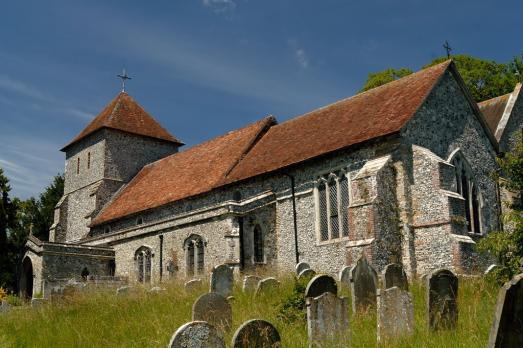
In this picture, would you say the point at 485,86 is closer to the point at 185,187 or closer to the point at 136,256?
the point at 185,187

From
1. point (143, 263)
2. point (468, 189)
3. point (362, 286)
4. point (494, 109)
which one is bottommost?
point (362, 286)

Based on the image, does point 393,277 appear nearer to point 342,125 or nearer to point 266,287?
point 266,287

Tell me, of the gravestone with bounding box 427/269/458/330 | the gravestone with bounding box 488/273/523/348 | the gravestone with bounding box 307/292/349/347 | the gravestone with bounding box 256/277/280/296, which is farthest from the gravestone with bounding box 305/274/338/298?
the gravestone with bounding box 488/273/523/348

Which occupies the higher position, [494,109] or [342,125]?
[494,109]

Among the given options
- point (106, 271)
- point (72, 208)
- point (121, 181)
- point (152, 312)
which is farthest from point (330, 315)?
point (72, 208)

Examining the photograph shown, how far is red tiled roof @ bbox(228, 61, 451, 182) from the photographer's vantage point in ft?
65.4

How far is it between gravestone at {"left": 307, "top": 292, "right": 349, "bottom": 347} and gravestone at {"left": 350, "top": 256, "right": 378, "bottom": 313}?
5.30ft

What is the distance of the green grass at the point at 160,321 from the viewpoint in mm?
7590

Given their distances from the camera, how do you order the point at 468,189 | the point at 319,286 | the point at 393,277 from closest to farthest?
the point at 319,286 < the point at 393,277 < the point at 468,189

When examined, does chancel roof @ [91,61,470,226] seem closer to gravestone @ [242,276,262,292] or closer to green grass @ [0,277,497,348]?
gravestone @ [242,276,262,292]

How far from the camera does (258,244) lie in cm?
2252

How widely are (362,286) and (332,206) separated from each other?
10.7 m

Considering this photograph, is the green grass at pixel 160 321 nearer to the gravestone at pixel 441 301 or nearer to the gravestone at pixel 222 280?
the gravestone at pixel 441 301

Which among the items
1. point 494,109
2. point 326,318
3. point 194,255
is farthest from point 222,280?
point 494,109
